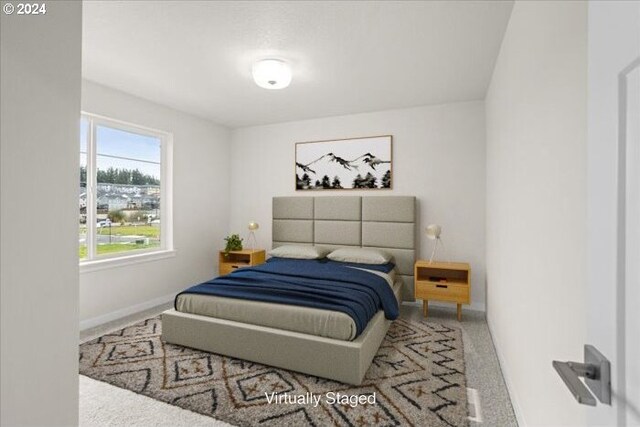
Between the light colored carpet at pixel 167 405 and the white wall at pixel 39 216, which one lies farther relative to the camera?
the light colored carpet at pixel 167 405

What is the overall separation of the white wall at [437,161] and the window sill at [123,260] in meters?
1.84

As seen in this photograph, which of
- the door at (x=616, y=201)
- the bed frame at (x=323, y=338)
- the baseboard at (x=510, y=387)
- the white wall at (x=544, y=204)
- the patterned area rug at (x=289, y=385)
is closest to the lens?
the door at (x=616, y=201)

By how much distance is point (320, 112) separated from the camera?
4.22 metres

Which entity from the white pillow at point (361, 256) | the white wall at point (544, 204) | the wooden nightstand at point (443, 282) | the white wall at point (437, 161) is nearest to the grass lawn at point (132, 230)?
the white wall at point (437, 161)

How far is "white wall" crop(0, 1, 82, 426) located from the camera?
0.81 m

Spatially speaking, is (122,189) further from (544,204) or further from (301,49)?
(544,204)

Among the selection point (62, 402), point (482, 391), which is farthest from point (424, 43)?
point (62, 402)

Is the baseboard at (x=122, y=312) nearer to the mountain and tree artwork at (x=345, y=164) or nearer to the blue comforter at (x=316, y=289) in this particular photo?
the blue comforter at (x=316, y=289)

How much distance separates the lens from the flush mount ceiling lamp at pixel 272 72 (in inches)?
104

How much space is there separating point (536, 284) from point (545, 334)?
23 cm

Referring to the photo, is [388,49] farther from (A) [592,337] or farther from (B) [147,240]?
(B) [147,240]

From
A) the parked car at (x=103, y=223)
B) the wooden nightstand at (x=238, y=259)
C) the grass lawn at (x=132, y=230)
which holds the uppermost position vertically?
the parked car at (x=103, y=223)

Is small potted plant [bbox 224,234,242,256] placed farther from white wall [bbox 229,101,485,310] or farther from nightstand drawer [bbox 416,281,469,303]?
nightstand drawer [bbox 416,281,469,303]

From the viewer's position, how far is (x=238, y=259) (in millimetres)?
4605
